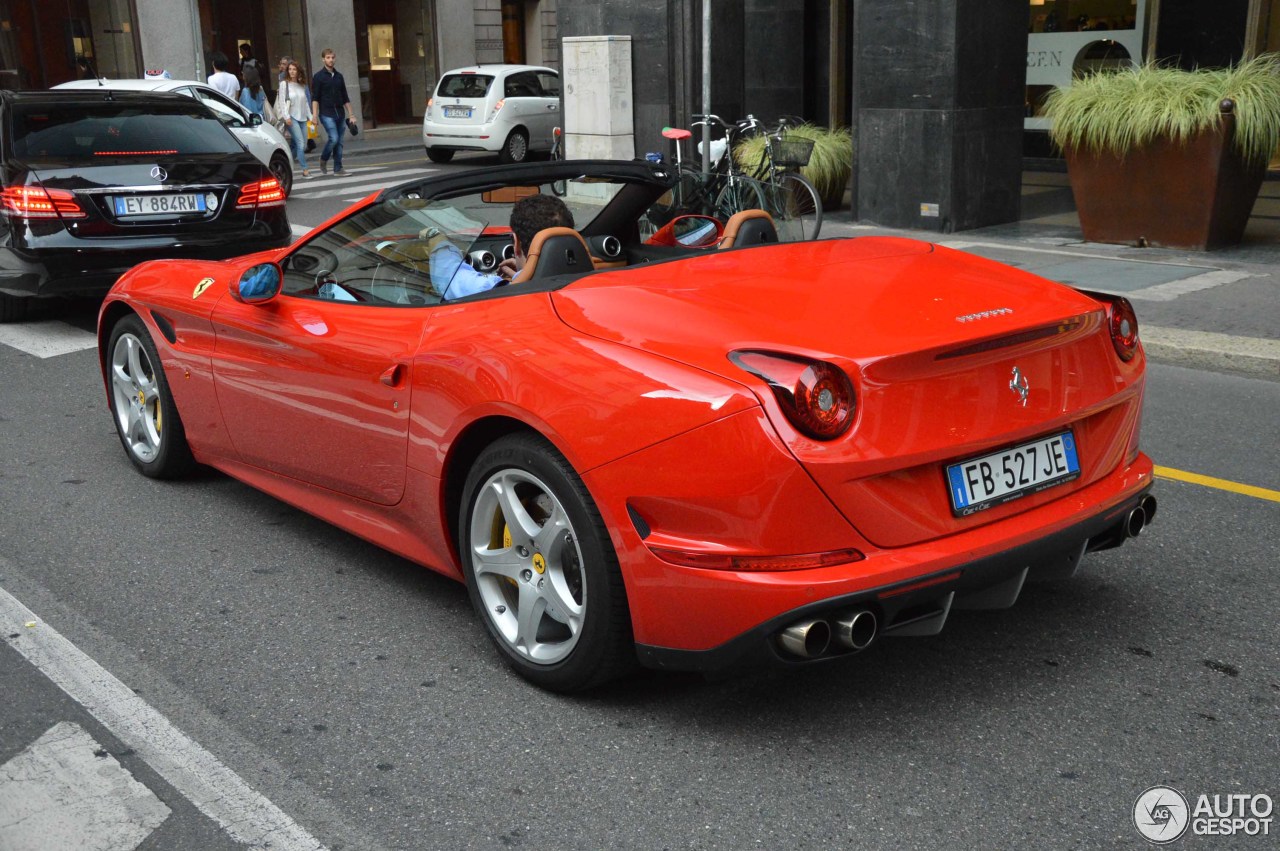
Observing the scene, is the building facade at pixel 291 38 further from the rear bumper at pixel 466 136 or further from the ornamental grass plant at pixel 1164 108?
the ornamental grass plant at pixel 1164 108

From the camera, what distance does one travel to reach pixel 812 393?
3.10 metres

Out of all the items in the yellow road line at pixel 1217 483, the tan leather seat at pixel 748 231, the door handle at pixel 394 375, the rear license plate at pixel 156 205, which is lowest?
the yellow road line at pixel 1217 483

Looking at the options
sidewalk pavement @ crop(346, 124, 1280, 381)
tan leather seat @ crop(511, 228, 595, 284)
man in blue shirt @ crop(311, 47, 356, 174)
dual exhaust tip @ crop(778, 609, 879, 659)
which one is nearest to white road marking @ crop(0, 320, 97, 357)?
tan leather seat @ crop(511, 228, 595, 284)

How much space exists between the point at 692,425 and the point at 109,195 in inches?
268

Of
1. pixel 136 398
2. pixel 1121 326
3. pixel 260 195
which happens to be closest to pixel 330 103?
pixel 260 195

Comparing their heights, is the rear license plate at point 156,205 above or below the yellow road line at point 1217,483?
above

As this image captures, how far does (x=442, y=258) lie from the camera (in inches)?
167

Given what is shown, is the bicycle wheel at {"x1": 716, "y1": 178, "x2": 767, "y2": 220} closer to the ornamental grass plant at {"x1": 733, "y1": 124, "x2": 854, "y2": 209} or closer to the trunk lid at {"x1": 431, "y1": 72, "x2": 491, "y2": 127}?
the ornamental grass plant at {"x1": 733, "y1": 124, "x2": 854, "y2": 209}

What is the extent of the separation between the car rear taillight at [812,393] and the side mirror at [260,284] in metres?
2.13

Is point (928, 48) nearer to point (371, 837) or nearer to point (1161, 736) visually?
point (1161, 736)

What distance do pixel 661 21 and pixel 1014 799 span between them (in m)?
13.5

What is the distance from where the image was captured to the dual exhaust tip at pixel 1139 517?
143 inches

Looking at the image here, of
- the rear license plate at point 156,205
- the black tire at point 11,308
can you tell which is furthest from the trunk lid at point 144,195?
the black tire at point 11,308

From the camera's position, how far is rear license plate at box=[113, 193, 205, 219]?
874 cm
